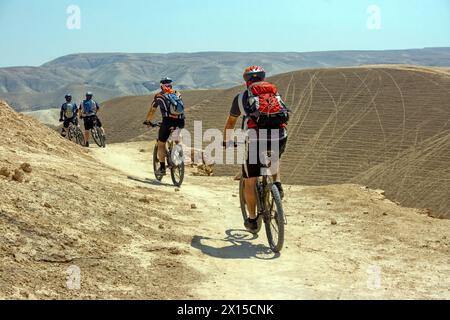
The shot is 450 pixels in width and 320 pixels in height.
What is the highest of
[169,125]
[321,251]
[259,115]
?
[259,115]

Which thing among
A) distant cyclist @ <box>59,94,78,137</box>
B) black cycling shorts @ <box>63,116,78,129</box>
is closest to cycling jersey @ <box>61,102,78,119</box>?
distant cyclist @ <box>59,94,78,137</box>

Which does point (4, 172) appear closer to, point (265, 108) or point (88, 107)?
point (265, 108)

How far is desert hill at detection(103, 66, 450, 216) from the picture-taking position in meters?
22.8

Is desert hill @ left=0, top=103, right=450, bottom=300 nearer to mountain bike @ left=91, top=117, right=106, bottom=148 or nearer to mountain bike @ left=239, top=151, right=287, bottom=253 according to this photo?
mountain bike @ left=239, top=151, right=287, bottom=253

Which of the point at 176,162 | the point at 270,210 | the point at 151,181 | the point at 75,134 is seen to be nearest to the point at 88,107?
the point at 75,134

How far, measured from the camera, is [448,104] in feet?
100

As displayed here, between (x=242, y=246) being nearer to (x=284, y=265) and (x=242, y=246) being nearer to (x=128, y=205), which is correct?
(x=284, y=265)

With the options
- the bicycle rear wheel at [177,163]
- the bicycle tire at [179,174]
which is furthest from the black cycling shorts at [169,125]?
the bicycle tire at [179,174]

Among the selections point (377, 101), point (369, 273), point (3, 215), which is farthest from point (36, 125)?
point (377, 101)

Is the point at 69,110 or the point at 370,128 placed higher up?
the point at 69,110

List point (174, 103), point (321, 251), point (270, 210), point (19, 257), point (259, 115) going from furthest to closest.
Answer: point (174, 103), point (321, 251), point (270, 210), point (259, 115), point (19, 257)

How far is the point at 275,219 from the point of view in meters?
6.50

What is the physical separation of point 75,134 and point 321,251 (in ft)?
46.3

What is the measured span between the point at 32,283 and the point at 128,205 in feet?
10.8
